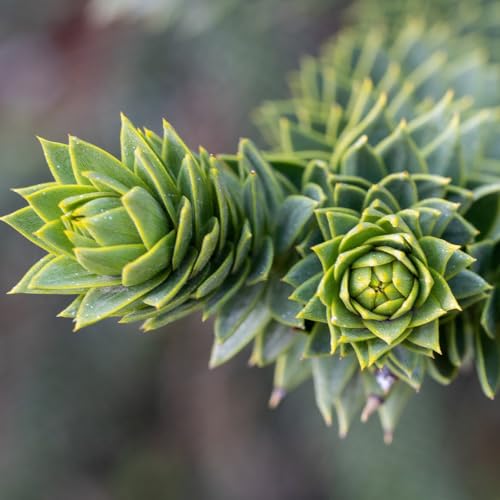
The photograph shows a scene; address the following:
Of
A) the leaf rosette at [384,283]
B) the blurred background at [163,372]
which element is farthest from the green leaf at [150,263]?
the blurred background at [163,372]

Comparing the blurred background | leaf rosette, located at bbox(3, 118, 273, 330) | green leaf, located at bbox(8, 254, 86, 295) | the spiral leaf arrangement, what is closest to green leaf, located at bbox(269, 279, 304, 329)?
the spiral leaf arrangement

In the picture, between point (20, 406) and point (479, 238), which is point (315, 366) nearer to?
point (479, 238)

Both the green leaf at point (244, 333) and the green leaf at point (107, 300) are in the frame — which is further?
the green leaf at point (244, 333)

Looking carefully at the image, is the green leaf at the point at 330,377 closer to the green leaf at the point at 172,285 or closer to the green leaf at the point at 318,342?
the green leaf at the point at 318,342

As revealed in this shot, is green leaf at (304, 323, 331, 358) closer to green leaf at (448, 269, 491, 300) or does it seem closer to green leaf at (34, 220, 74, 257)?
green leaf at (448, 269, 491, 300)

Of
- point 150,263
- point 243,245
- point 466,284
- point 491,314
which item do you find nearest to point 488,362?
point 491,314

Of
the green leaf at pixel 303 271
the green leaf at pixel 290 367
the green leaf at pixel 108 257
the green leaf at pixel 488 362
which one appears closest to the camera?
the green leaf at pixel 108 257

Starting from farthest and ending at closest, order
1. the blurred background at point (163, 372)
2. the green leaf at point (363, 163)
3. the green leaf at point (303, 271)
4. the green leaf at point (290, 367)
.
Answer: the blurred background at point (163, 372)
the green leaf at point (290, 367)
the green leaf at point (363, 163)
the green leaf at point (303, 271)

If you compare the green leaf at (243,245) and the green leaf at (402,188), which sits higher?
the green leaf at (243,245)
